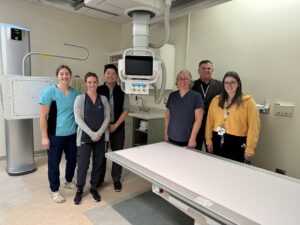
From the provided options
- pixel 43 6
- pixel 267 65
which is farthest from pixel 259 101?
pixel 43 6

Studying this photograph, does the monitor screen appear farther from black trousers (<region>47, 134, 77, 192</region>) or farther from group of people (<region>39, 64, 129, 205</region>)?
black trousers (<region>47, 134, 77, 192</region>)

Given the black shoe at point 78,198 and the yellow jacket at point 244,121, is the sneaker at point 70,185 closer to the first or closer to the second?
the black shoe at point 78,198

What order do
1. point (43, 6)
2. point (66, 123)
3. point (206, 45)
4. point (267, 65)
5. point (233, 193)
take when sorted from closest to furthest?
point (233, 193) → point (66, 123) → point (267, 65) → point (206, 45) → point (43, 6)

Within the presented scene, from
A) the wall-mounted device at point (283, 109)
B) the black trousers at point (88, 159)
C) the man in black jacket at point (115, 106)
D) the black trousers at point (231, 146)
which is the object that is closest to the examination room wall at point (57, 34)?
the man in black jacket at point (115, 106)

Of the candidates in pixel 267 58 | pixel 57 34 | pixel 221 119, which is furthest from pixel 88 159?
pixel 57 34

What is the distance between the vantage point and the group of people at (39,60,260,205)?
1993mm

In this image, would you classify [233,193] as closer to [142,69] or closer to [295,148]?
[142,69]

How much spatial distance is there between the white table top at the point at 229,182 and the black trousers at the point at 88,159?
1.51 ft

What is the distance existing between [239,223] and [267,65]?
6.62 feet

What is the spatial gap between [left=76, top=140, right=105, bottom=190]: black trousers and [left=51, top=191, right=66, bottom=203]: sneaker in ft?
0.66

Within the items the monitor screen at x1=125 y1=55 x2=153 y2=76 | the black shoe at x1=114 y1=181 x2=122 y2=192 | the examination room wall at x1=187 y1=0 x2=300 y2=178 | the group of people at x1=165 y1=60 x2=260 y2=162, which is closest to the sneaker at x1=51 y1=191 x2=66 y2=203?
the black shoe at x1=114 y1=181 x2=122 y2=192

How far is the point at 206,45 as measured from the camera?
3.04 meters

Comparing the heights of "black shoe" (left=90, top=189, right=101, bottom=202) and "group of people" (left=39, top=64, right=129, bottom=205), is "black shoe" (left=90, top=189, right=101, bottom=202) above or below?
below

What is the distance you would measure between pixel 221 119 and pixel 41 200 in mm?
2067
